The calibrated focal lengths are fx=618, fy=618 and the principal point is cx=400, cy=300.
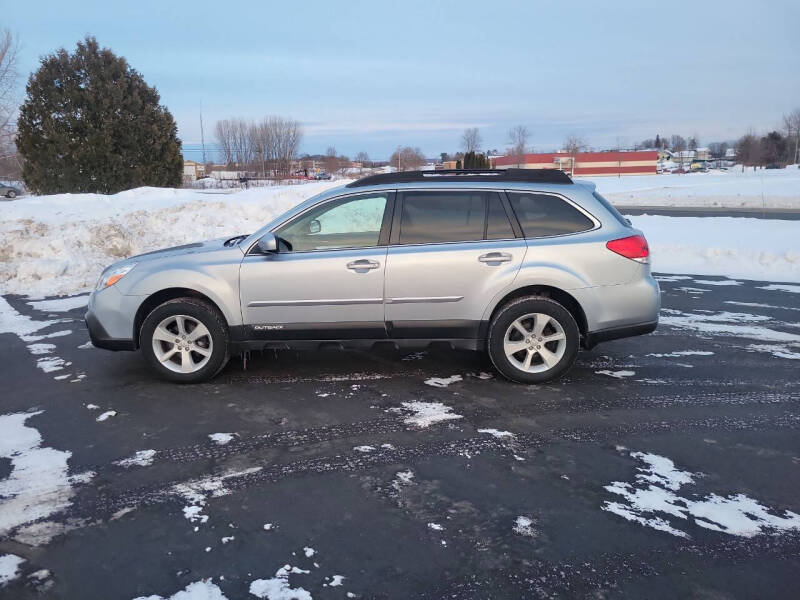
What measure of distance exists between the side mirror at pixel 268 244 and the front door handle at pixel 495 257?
5.95 feet

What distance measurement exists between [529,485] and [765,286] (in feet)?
27.6

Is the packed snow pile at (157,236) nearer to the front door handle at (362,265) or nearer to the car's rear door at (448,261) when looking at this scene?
the front door handle at (362,265)

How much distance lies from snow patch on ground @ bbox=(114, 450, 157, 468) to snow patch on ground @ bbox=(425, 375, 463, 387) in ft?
8.04

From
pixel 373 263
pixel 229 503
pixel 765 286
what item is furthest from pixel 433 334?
pixel 765 286

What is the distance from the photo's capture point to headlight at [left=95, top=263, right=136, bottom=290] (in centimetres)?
573

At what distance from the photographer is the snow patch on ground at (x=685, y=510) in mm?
3285

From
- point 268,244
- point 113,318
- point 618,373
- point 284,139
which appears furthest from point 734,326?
point 284,139

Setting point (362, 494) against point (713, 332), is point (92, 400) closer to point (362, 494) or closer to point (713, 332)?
point (362, 494)

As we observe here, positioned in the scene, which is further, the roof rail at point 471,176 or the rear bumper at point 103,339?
the roof rail at point 471,176

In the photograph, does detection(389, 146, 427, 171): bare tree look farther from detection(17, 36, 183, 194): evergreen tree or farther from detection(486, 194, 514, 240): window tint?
detection(486, 194, 514, 240): window tint

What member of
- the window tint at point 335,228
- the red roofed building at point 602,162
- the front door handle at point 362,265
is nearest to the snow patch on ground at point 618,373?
the front door handle at point 362,265

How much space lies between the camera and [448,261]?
5465mm

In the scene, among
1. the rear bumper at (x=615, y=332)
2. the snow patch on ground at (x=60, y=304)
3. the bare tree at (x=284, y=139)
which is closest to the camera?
the rear bumper at (x=615, y=332)

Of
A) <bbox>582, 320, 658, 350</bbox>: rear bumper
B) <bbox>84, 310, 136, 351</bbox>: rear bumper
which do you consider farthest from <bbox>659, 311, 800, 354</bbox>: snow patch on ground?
<bbox>84, 310, 136, 351</bbox>: rear bumper
